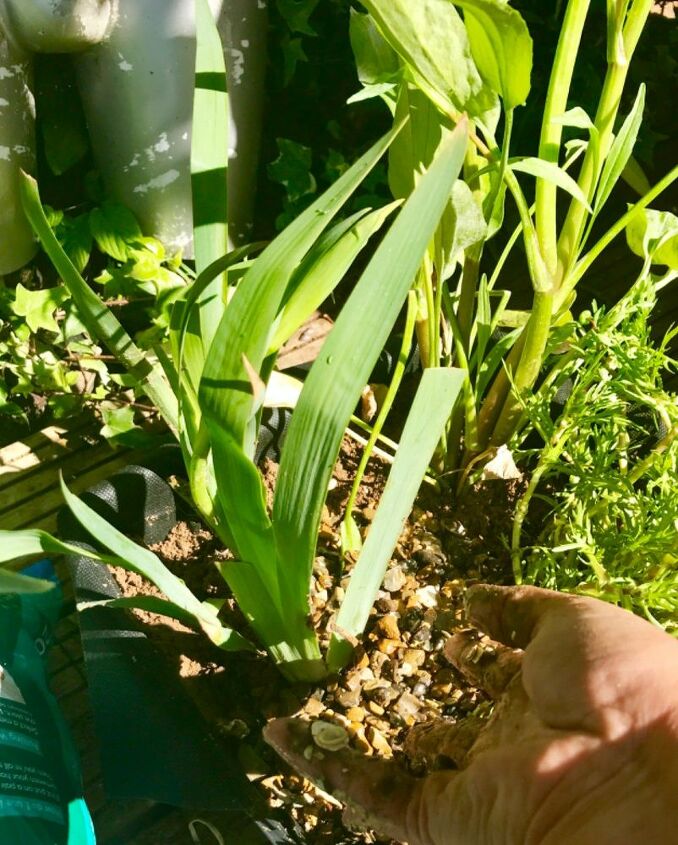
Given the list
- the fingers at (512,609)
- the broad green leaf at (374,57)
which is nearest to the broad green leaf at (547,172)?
the broad green leaf at (374,57)

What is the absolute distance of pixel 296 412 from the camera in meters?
0.50

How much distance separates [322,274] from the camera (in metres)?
0.54

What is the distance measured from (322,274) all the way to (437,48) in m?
0.16

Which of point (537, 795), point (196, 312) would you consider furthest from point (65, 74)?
point (537, 795)

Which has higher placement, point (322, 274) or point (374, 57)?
point (374, 57)

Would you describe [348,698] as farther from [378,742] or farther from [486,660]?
[486,660]

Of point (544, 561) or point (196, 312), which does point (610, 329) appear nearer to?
point (544, 561)

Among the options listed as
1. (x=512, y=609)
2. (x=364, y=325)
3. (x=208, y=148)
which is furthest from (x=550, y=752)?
(x=208, y=148)

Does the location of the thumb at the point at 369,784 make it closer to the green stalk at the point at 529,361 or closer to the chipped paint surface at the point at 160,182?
the green stalk at the point at 529,361

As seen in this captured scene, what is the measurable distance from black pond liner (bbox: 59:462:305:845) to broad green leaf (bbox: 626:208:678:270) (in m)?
0.53

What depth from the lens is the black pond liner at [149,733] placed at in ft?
1.99

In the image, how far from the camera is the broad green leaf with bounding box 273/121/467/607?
47cm

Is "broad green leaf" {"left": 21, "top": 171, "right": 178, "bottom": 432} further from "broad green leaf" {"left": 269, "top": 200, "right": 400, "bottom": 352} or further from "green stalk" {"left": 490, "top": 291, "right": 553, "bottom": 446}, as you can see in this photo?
"green stalk" {"left": 490, "top": 291, "right": 553, "bottom": 446}

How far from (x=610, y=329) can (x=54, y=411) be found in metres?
0.65
